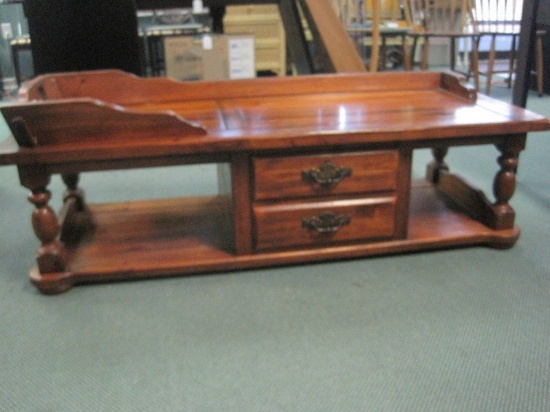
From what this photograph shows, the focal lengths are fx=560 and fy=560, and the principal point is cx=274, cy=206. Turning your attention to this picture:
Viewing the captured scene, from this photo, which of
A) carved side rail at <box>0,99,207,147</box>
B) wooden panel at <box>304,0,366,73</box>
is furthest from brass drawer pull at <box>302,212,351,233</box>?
wooden panel at <box>304,0,366,73</box>

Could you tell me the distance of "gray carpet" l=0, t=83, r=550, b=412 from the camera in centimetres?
123

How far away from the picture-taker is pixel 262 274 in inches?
68.5

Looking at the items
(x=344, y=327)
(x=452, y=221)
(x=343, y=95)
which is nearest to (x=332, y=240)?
(x=344, y=327)

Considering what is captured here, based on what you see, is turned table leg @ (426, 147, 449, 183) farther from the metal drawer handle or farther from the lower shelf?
the metal drawer handle

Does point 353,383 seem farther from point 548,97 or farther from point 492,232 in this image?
point 548,97

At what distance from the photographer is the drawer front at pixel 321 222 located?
169 cm

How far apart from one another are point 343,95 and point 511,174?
65cm

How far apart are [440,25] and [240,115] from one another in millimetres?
3968

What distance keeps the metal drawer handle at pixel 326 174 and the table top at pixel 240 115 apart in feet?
0.28

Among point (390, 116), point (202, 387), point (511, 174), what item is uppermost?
point (390, 116)

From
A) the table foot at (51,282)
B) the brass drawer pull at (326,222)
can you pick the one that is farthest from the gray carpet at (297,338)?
the brass drawer pull at (326,222)

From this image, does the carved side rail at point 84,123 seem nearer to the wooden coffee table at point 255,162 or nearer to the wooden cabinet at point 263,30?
the wooden coffee table at point 255,162

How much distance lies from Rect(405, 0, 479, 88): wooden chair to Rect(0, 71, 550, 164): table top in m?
2.55

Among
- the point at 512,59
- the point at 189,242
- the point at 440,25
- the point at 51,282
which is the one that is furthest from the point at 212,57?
the point at 51,282
